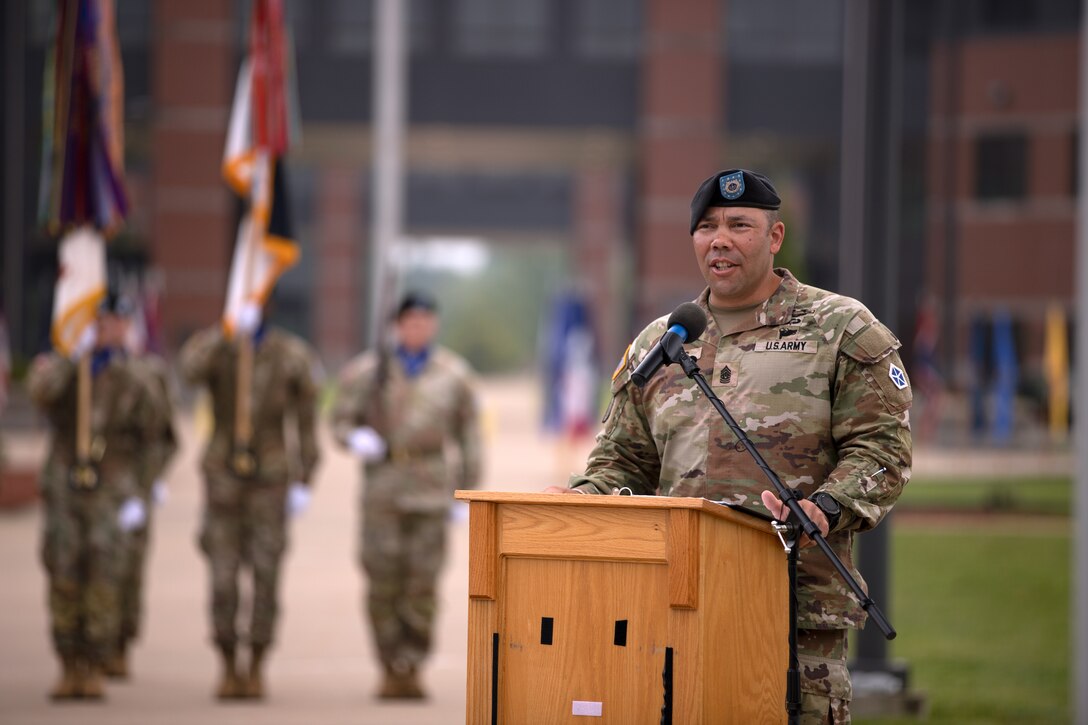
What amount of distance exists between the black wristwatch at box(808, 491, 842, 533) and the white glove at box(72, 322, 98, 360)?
6.78m

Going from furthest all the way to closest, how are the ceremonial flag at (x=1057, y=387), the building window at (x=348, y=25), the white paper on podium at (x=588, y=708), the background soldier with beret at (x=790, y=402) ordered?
1. the building window at (x=348, y=25)
2. the ceremonial flag at (x=1057, y=387)
3. the background soldier with beret at (x=790, y=402)
4. the white paper on podium at (x=588, y=708)

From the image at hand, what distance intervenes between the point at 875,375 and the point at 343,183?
62801 millimetres

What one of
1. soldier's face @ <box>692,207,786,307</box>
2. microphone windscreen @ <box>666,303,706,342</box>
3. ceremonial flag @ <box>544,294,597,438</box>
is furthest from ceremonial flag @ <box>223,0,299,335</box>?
ceremonial flag @ <box>544,294,597,438</box>

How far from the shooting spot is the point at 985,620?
13.0m

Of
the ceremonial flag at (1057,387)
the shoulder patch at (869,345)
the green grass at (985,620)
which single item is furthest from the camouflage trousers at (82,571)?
the ceremonial flag at (1057,387)

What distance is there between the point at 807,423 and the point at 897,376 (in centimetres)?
Result: 28

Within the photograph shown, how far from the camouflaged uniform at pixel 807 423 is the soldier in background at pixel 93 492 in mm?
5668

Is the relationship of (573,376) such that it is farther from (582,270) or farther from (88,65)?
(582,270)

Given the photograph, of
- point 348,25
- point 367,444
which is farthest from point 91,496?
point 348,25

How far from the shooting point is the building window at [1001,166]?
45656mm

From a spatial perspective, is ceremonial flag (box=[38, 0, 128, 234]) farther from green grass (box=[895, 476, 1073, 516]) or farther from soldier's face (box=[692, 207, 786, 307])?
green grass (box=[895, 476, 1073, 516])

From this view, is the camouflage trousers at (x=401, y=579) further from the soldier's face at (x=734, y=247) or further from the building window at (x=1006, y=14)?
the building window at (x=1006, y=14)

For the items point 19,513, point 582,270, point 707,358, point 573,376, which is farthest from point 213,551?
point 582,270

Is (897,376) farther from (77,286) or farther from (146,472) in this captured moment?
(77,286)
